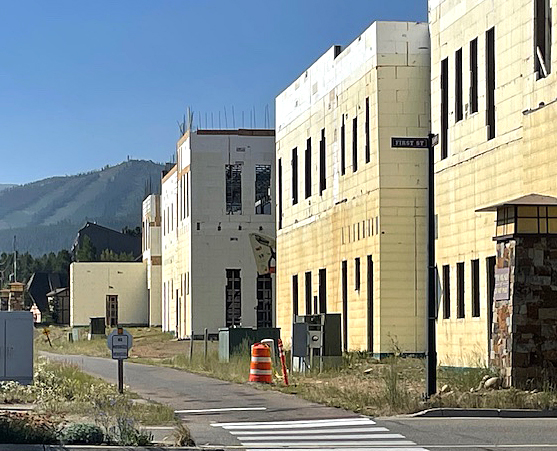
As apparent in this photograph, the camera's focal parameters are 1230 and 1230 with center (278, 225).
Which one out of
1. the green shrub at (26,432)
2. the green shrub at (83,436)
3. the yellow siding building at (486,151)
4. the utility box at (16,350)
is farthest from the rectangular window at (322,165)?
the green shrub at (83,436)

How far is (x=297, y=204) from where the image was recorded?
169 feet

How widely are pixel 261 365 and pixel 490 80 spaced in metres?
9.21

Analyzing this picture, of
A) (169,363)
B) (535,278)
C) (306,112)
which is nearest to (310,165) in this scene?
(306,112)

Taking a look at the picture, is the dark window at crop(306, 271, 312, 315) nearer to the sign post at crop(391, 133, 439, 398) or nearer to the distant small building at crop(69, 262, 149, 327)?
the sign post at crop(391, 133, 439, 398)

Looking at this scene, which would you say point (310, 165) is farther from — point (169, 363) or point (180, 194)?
point (180, 194)

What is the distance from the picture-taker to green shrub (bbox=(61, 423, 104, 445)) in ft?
52.7

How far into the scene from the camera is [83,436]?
16141mm

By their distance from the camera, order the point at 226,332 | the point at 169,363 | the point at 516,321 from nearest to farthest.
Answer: the point at 516,321 < the point at 226,332 < the point at 169,363

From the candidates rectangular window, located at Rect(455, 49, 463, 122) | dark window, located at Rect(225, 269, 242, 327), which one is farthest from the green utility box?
dark window, located at Rect(225, 269, 242, 327)

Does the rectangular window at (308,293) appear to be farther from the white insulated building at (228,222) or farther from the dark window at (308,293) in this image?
the white insulated building at (228,222)

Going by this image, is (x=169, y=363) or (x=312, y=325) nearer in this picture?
(x=312, y=325)

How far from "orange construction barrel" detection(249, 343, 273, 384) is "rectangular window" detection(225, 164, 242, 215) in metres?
36.9

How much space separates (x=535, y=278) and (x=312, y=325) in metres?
11.2

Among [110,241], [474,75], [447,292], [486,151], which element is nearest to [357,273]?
[447,292]
